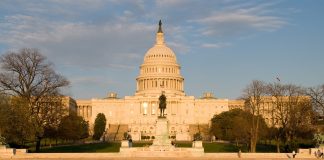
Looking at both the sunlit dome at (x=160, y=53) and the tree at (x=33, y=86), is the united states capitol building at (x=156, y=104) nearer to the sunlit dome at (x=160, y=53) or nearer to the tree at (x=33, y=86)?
the sunlit dome at (x=160, y=53)

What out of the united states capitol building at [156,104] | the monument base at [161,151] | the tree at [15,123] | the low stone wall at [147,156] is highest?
the united states capitol building at [156,104]

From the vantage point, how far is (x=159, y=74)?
179000 millimetres

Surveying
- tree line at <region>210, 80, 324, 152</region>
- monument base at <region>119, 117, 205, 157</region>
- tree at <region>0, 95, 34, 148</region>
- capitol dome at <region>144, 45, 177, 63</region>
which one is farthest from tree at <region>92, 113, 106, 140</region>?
monument base at <region>119, 117, 205, 157</region>

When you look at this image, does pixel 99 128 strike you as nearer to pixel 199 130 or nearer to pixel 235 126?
pixel 199 130

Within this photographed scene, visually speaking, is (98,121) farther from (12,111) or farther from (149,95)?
(12,111)

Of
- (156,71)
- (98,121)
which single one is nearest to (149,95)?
(156,71)

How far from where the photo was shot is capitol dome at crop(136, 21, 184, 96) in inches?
7042

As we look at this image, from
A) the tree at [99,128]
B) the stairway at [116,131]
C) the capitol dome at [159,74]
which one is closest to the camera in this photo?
the tree at [99,128]

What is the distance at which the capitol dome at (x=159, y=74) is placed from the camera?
179 m

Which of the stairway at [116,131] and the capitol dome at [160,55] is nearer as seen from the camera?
the stairway at [116,131]

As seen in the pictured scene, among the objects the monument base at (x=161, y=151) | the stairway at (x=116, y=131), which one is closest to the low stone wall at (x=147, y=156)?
the monument base at (x=161, y=151)

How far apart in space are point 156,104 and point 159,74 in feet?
35.3

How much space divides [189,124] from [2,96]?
106162 mm

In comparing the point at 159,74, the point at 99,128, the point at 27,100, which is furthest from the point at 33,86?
the point at 159,74
